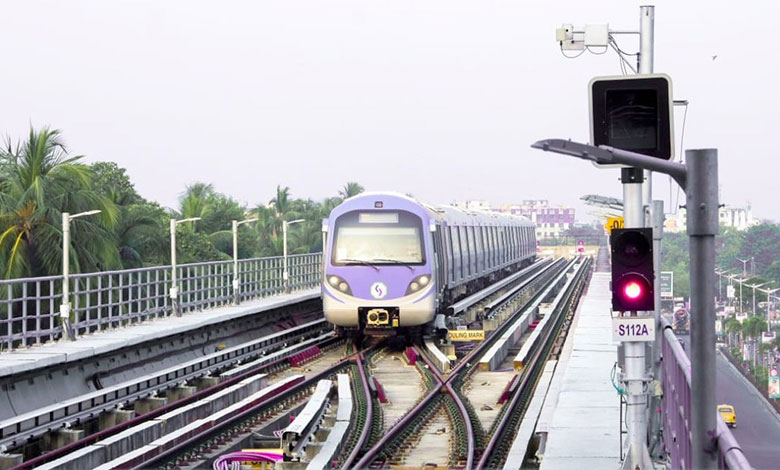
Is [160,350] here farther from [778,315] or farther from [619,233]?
[778,315]

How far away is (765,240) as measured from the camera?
Answer: 126438 millimetres

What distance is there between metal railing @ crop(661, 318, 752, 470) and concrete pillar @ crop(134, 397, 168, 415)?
8.02 metres

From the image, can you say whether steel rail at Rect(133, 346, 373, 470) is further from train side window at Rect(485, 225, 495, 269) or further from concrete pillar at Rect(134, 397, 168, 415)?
train side window at Rect(485, 225, 495, 269)

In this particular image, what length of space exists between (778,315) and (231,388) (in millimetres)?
88980

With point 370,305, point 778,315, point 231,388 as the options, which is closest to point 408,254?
point 370,305

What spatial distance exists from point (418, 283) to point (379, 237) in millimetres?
1091

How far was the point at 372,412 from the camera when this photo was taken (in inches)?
601

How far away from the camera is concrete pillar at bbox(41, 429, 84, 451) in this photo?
13695 millimetres

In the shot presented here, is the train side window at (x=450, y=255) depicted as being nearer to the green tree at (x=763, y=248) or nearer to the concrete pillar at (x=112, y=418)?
the concrete pillar at (x=112, y=418)

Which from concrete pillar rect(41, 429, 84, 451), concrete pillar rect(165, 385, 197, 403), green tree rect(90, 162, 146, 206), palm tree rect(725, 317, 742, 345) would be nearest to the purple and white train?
concrete pillar rect(165, 385, 197, 403)

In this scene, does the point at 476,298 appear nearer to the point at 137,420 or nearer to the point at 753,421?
the point at 137,420

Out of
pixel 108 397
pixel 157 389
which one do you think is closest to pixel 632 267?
pixel 108 397

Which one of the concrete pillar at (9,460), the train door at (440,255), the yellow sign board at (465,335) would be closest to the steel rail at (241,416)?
the concrete pillar at (9,460)

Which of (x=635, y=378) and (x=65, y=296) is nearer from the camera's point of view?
(x=635, y=378)
